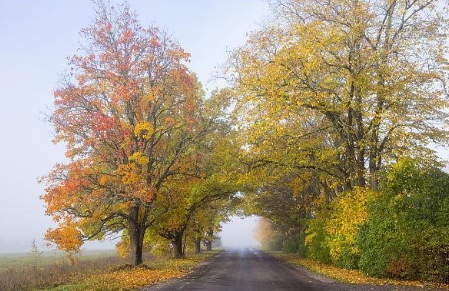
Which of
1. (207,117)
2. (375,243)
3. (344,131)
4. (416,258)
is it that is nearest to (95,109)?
(207,117)

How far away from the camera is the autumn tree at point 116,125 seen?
21453 millimetres

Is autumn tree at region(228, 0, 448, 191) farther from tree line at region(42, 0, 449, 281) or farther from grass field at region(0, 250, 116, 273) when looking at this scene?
grass field at region(0, 250, 116, 273)

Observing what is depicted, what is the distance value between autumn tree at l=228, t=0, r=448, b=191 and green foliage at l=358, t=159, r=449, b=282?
3335 millimetres

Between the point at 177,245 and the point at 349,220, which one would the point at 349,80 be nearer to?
the point at 349,220

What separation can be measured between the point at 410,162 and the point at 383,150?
725 centimetres

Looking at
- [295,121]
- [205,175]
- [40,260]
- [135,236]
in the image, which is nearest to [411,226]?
[295,121]

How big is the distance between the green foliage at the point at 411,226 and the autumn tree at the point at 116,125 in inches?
482

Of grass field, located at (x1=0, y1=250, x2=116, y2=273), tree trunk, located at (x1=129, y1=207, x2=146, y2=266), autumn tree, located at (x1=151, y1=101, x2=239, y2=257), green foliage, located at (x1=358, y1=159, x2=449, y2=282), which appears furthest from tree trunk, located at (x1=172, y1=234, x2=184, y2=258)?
green foliage, located at (x1=358, y1=159, x2=449, y2=282)

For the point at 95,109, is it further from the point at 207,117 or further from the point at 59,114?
the point at 207,117

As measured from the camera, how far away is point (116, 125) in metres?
22.8

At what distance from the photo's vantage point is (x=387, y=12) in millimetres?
21656

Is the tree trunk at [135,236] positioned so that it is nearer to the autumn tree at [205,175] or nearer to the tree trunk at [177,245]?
the autumn tree at [205,175]

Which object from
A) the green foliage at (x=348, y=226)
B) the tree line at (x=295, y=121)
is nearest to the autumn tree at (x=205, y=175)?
the tree line at (x=295, y=121)

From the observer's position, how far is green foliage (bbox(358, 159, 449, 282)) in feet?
48.1
